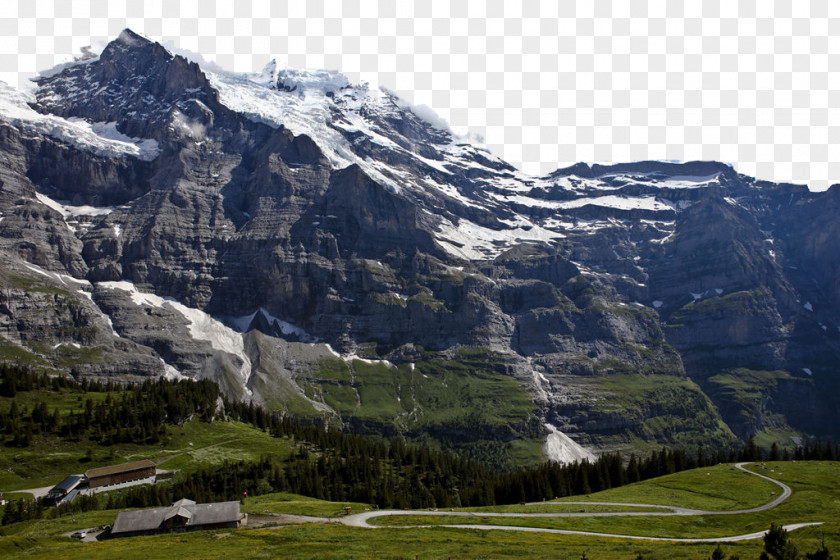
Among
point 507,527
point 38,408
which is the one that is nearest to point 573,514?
point 507,527

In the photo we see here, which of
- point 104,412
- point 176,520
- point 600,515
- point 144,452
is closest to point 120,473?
point 144,452

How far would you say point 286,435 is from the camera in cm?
19188

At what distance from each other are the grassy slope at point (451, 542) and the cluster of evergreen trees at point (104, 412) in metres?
60.3

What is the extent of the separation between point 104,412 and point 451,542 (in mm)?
120983

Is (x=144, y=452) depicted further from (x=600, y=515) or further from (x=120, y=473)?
(x=600, y=515)

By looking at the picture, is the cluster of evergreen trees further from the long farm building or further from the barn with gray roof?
the barn with gray roof

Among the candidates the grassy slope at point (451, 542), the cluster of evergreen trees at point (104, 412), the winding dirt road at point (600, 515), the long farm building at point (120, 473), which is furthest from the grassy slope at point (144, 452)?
the winding dirt road at point (600, 515)

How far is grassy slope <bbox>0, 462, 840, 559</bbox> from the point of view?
55684 mm

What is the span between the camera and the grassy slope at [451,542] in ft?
183

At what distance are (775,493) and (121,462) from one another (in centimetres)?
12750

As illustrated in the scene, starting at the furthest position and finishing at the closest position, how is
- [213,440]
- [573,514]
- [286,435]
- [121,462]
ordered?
1. [286,435]
2. [213,440]
3. [121,462]
4. [573,514]

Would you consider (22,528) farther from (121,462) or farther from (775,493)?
(775,493)

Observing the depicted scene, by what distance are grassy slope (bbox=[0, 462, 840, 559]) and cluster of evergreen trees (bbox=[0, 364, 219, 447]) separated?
60.3m

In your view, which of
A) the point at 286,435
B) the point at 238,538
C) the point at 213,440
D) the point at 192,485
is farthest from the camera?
the point at 286,435
